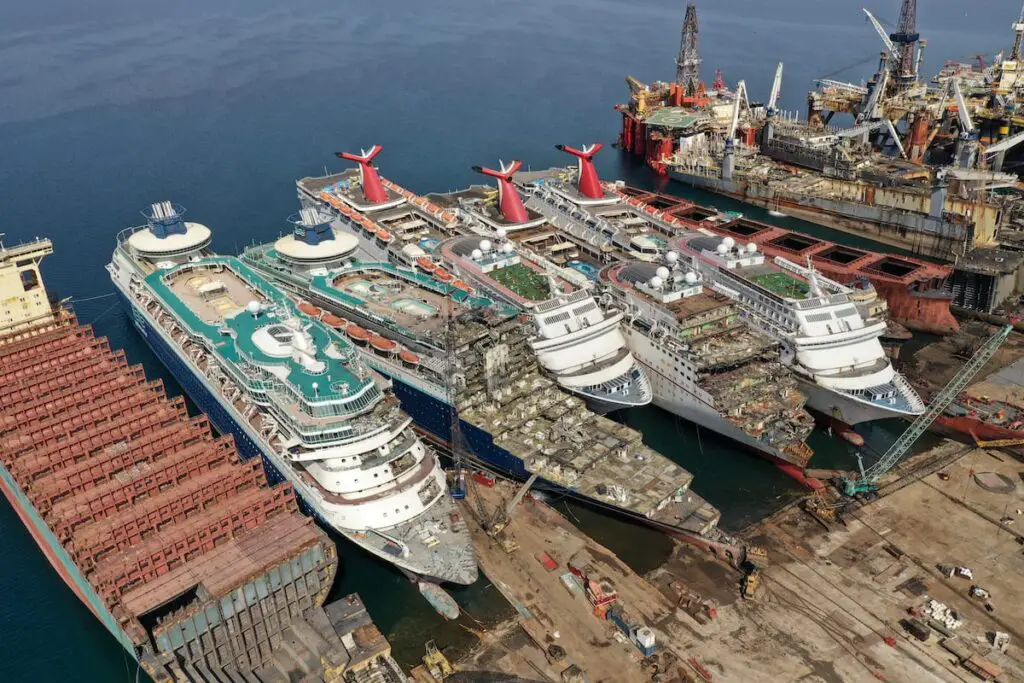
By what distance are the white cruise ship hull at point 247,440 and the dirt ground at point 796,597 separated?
12.7 feet

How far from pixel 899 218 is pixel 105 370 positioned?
78670mm

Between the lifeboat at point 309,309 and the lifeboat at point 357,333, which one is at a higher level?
the lifeboat at point 309,309

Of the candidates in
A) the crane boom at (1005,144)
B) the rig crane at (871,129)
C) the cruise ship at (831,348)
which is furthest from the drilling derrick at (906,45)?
the cruise ship at (831,348)

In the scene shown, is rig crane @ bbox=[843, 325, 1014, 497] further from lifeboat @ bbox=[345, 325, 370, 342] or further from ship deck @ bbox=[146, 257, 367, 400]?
lifeboat @ bbox=[345, 325, 370, 342]

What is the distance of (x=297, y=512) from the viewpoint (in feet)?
136

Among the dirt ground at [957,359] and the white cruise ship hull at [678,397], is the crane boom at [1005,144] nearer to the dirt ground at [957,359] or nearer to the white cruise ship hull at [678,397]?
the dirt ground at [957,359]

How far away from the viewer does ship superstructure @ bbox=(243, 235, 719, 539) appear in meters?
45.6

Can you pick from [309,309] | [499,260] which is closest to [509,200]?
[499,260]

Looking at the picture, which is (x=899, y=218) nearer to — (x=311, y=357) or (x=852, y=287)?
(x=852, y=287)

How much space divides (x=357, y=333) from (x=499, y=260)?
13.5 m

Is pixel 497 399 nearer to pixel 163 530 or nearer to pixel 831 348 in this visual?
pixel 163 530

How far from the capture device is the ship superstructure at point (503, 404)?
45.6 m

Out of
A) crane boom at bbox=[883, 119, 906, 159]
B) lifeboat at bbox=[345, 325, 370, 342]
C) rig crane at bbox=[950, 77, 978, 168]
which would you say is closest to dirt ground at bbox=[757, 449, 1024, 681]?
lifeboat at bbox=[345, 325, 370, 342]

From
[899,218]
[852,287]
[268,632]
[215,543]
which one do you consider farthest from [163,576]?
[899,218]
